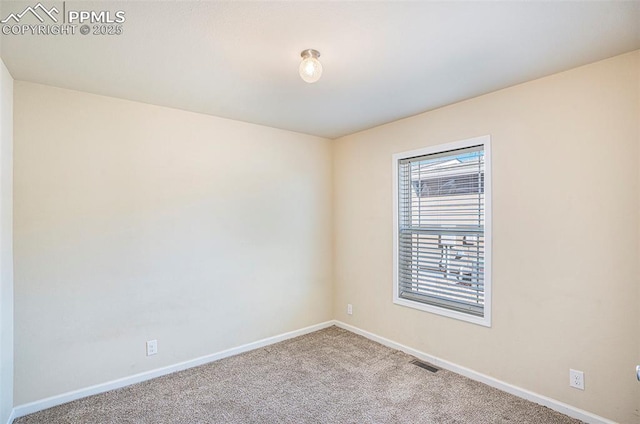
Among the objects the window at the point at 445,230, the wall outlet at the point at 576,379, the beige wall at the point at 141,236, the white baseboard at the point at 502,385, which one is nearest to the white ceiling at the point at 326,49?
the beige wall at the point at 141,236

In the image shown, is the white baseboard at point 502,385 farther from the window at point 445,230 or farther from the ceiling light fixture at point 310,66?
the ceiling light fixture at point 310,66

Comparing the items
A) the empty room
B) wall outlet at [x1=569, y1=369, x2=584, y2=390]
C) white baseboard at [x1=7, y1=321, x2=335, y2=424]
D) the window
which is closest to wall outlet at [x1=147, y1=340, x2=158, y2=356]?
the empty room

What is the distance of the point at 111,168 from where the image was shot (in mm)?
2734

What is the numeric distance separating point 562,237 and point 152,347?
3.48 m

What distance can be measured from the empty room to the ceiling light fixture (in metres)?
0.02

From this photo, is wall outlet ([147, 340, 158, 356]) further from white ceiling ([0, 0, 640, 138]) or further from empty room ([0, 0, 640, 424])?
white ceiling ([0, 0, 640, 138])

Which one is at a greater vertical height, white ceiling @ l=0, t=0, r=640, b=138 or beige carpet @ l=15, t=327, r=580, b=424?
white ceiling @ l=0, t=0, r=640, b=138

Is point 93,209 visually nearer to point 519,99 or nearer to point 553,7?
point 553,7

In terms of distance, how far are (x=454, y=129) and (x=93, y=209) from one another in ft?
10.6

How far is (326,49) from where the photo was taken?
6.56 ft

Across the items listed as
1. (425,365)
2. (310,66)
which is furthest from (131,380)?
(310,66)

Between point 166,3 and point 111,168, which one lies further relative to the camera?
point 111,168

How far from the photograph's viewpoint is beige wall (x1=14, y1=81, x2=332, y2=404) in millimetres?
2443

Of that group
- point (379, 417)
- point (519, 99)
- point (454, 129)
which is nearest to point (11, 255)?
point (379, 417)
